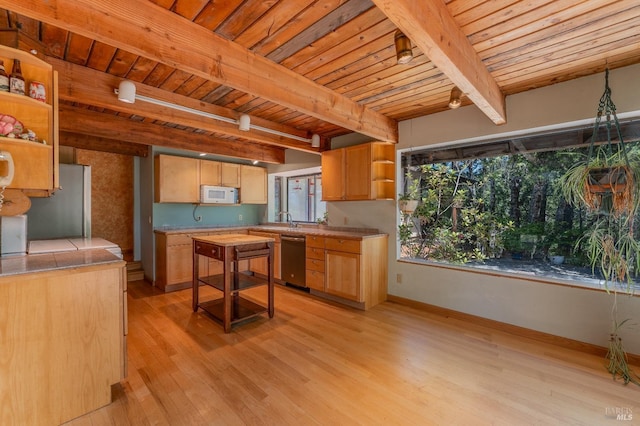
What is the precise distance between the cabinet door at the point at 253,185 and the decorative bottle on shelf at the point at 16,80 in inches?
138

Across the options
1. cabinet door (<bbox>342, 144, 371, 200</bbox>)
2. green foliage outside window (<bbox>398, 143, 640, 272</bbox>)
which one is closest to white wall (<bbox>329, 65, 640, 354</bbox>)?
green foliage outside window (<bbox>398, 143, 640, 272</bbox>)

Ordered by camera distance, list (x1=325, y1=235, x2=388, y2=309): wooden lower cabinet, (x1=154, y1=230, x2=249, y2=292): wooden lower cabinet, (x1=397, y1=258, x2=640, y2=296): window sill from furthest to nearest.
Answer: (x1=154, y1=230, x2=249, y2=292): wooden lower cabinet < (x1=325, y1=235, x2=388, y2=309): wooden lower cabinet < (x1=397, y1=258, x2=640, y2=296): window sill

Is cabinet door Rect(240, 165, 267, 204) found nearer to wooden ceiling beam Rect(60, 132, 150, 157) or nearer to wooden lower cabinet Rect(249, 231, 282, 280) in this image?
wooden lower cabinet Rect(249, 231, 282, 280)

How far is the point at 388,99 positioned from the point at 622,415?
303 cm

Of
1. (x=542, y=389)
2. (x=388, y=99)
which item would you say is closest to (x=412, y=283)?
(x=542, y=389)

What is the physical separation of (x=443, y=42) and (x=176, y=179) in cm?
421

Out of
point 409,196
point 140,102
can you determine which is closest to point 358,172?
point 409,196

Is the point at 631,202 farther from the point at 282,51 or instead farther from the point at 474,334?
the point at 282,51

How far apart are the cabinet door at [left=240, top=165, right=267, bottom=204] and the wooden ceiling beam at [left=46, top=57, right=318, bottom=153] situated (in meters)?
1.58

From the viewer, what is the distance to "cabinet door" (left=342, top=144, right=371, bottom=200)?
12.3ft

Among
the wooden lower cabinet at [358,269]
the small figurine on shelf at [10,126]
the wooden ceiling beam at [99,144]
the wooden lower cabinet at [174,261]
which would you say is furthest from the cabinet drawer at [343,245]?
the wooden ceiling beam at [99,144]

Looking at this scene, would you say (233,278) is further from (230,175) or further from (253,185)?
(253,185)

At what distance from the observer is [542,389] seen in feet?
6.43

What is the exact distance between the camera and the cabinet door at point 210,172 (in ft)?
15.6
